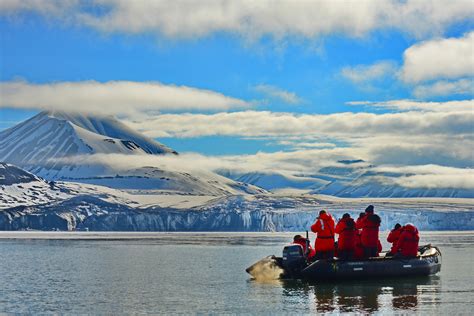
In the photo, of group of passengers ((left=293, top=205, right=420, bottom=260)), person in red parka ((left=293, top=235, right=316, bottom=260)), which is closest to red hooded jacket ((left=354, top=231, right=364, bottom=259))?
group of passengers ((left=293, top=205, right=420, bottom=260))

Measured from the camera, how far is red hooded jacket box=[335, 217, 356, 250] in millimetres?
39656

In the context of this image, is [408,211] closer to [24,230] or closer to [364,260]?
[24,230]

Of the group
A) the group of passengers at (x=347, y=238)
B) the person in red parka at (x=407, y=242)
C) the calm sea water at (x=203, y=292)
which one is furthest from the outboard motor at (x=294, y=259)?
the person in red parka at (x=407, y=242)

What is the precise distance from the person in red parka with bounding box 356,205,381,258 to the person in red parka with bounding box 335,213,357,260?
594mm

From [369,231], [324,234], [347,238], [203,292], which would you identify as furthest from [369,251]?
[203,292]

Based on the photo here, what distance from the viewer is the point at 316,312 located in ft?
101

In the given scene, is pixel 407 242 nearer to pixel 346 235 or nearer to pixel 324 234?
pixel 346 235

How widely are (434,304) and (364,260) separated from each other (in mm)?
7784

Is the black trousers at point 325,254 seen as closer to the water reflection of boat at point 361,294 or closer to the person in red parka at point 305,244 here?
the person in red parka at point 305,244

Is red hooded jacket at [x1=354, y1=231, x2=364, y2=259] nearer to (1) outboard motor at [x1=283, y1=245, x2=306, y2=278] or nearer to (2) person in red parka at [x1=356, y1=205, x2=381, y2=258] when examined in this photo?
(2) person in red parka at [x1=356, y1=205, x2=381, y2=258]

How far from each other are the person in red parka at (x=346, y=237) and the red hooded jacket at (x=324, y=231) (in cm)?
60

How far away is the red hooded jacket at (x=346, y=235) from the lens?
130ft

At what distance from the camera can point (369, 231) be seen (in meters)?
40.7

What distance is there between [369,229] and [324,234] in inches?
109
